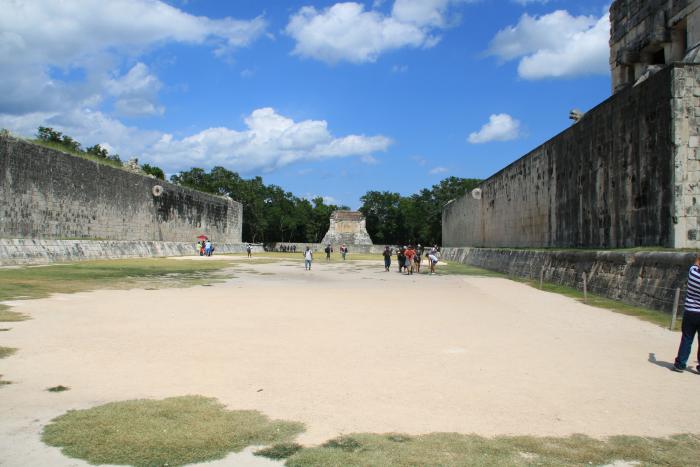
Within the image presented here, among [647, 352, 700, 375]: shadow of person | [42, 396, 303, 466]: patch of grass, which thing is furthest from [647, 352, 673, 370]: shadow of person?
[42, 396, 303, 466]: patch of grass

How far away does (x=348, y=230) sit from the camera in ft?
192

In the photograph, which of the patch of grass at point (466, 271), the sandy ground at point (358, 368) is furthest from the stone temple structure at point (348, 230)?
the sandy ground at point (358, 368)

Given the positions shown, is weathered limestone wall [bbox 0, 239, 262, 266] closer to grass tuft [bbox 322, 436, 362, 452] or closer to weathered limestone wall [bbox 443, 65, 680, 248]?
grass tuft [bbox 322, 436, 362, 452]

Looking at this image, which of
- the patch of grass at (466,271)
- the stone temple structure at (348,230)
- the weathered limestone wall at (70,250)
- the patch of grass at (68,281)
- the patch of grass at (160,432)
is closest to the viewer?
the patch of grass at (160,432)

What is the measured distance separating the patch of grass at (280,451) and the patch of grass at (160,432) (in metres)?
0.08

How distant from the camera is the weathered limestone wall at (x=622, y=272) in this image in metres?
8.40

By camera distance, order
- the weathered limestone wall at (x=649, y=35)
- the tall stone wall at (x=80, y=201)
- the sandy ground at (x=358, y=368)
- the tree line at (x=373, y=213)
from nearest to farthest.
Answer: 1. the sandy ground at (x=358, y=368)
2. the weathered limestone wall at (x=649, y=35)
3. the tall stone wall at (x=80, y=201)
4. the tree line at (x=373, y=213)

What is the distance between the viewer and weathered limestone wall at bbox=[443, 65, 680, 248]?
9.59 metres

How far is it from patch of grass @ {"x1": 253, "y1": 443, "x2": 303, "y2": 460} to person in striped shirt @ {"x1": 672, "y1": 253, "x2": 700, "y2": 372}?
390 cm

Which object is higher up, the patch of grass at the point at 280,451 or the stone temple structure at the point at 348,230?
the stone temple structure at the point at 348,230

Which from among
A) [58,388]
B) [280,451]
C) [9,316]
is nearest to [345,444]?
[280,451]

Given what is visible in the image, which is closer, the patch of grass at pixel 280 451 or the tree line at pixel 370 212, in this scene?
the patch of grass at pixel 280 451

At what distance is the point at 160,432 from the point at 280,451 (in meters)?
0.77

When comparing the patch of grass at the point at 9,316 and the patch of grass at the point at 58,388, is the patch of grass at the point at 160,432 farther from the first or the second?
the patch of grass at the point at 9,316
